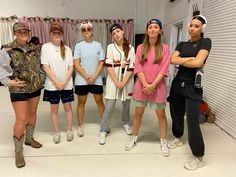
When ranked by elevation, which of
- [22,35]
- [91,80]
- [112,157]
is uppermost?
[22,35]

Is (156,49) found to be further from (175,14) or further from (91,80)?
(175,14)

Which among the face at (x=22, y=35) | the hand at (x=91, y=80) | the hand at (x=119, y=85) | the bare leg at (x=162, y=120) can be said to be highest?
the face at (x=22, y=35)

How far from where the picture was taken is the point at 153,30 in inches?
93.3

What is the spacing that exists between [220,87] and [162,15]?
4137 millimetres

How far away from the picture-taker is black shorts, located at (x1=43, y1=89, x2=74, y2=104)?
2.66 meters

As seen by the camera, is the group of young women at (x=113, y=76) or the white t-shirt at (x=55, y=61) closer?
the group of young women at (x=113, y=76)

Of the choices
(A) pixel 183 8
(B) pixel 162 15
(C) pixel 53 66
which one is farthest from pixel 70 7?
(C) pixel 53 66

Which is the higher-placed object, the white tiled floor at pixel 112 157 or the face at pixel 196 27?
the face at pixel 196 27

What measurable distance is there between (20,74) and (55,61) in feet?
1.51

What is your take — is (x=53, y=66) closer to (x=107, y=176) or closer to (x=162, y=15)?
(x=107, y=176)


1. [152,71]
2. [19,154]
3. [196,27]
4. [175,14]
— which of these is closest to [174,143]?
[152,71]

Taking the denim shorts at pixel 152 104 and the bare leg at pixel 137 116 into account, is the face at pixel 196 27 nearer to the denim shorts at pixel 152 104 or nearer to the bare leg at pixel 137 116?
the denim shorts at pixel 152 104

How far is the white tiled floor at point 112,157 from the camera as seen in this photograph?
2.18 m

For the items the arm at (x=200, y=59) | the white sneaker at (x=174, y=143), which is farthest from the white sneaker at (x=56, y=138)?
the arm at (x=200, y=59)
